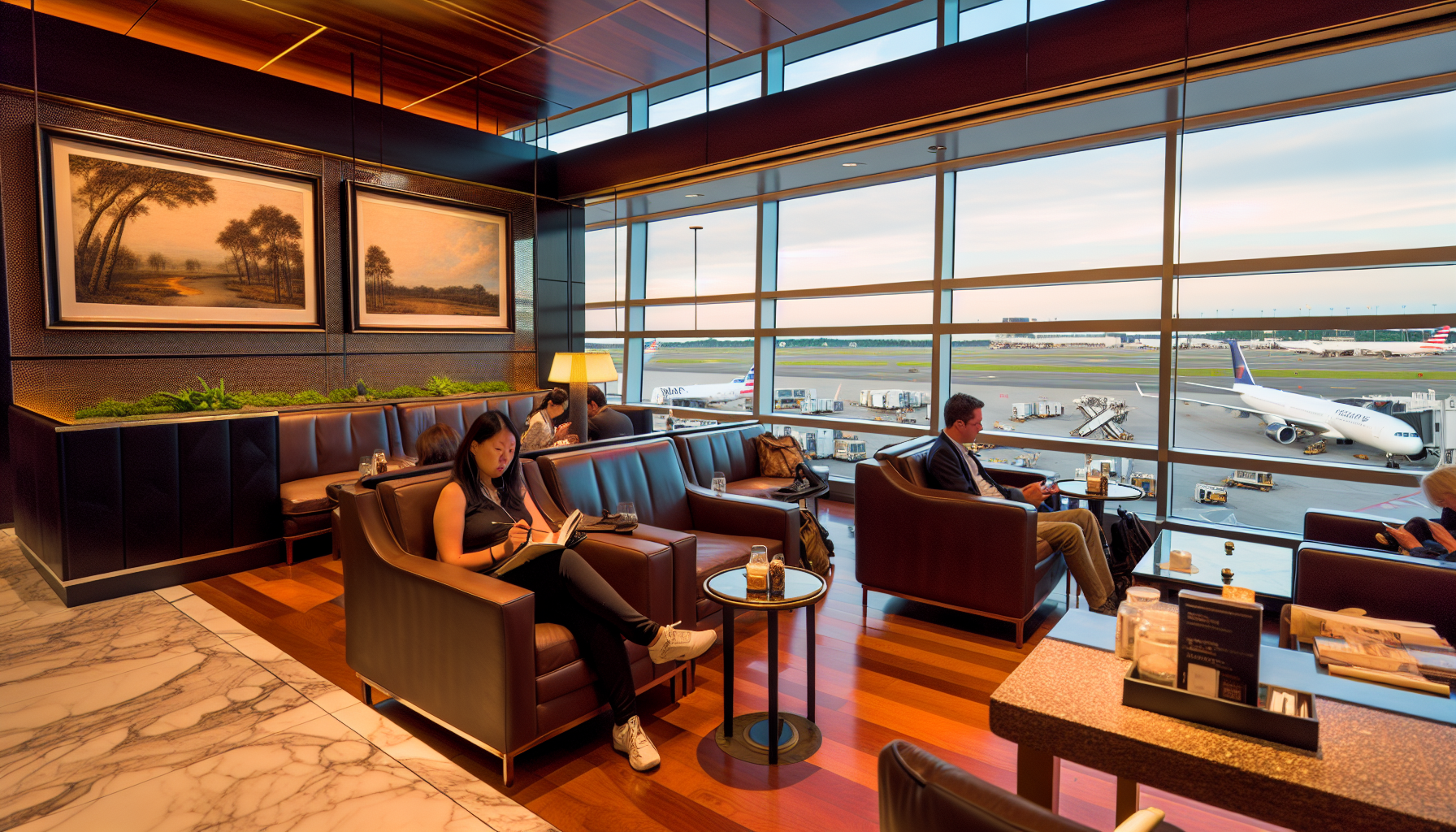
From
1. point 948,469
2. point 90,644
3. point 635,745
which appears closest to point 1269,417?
point 948,469

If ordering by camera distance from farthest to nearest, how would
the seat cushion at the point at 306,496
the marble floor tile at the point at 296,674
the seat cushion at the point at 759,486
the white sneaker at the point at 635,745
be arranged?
the seat cushion at the point at 306,496 < the seat cushion at the point at 759,486 < the marble floor tile at the point at 296,674 < the white sneaker at the point at 635,745

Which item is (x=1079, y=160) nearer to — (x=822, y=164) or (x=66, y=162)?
(x=822, y=164)

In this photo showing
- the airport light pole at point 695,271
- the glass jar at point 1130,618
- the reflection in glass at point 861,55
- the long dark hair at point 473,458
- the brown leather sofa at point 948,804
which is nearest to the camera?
the brown leather sofa at point 948,804

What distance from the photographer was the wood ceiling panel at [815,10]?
5.13 m

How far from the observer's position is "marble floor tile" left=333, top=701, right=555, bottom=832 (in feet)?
7.18

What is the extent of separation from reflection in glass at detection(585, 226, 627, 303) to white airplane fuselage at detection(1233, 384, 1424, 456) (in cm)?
628

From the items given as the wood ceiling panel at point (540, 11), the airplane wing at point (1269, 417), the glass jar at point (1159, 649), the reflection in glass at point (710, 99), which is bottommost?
the glass jar at point (1159, 649)

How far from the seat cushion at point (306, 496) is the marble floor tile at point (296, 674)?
53.2 inches

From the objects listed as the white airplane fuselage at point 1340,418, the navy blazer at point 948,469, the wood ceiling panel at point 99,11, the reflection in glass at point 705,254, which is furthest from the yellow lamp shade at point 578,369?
A: the white airplane fuselage at point 1340,418

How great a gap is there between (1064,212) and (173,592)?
22.1 feet

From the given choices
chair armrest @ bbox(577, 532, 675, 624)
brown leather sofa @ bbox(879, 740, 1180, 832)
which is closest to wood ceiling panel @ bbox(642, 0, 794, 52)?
chair armrest @ bbox(577, 532, 675, 624)

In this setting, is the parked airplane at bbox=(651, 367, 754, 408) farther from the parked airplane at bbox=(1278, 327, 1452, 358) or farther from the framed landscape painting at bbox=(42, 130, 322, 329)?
the parked airplane at bbox=(1278, 327, 1452, 358)

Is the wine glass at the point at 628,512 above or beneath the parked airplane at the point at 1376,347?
beneath

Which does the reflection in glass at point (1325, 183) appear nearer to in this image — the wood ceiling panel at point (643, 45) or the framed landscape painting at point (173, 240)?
the wood ceiling panel at point (643, 45)
